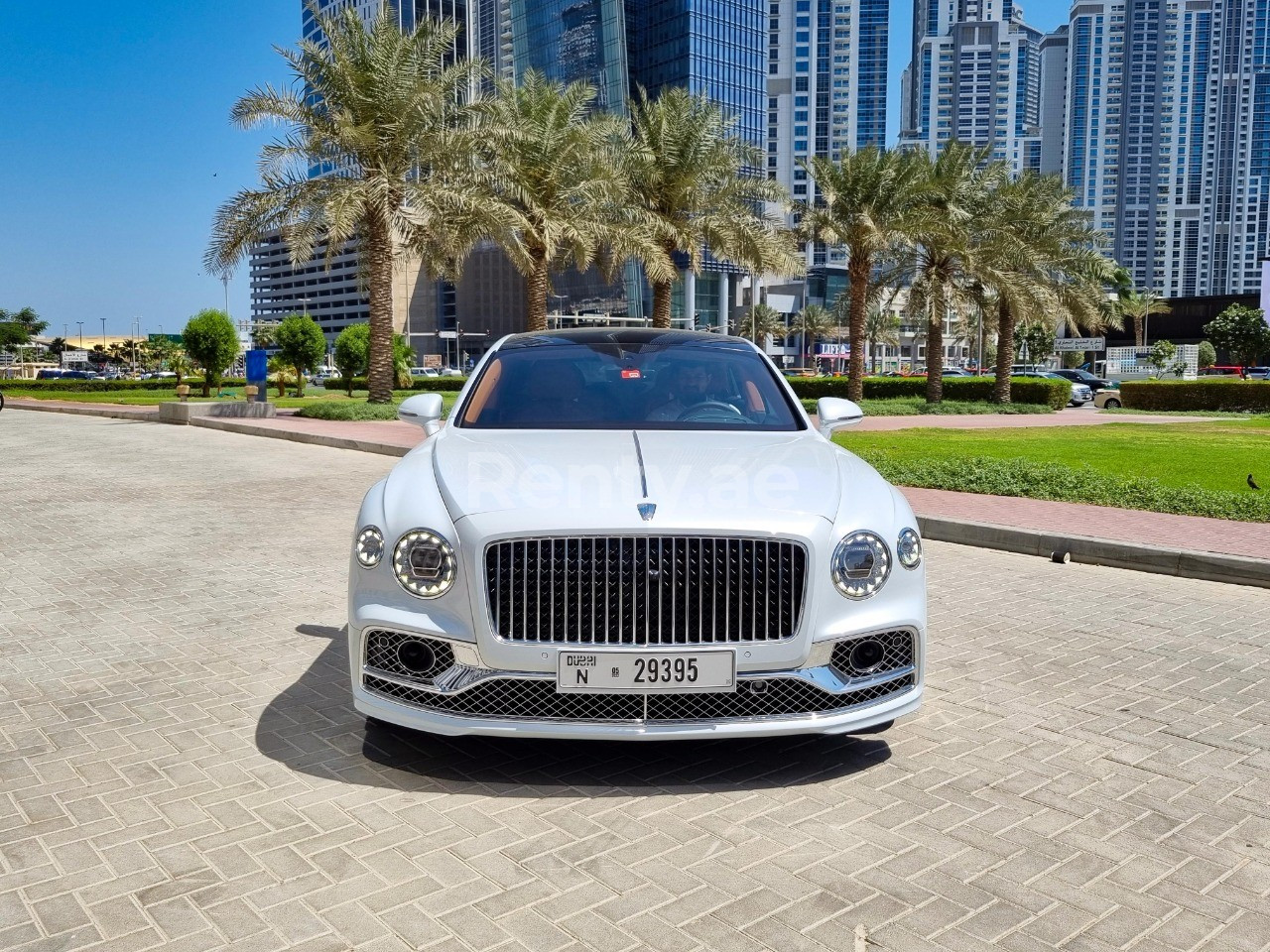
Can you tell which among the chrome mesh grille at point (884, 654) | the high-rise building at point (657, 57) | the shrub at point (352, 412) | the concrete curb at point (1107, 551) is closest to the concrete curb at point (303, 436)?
the shrub at point (352, 412)

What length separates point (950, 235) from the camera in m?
32.2

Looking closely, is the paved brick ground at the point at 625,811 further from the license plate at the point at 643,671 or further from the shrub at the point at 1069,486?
the shrub at the point at 1069,486

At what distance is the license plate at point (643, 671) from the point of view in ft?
11.8

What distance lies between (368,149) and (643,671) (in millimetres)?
24110

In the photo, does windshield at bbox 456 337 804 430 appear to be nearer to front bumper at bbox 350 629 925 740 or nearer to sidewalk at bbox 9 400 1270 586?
front bumper at bbox 350 629 925 740

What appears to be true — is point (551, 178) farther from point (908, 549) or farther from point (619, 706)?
point (619, 706)

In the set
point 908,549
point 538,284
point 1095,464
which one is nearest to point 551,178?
point 538,284

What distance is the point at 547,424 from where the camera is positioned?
193 inches

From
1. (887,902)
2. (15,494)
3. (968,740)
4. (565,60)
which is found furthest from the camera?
(565,60)

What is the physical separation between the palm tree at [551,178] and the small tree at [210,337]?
758 inches

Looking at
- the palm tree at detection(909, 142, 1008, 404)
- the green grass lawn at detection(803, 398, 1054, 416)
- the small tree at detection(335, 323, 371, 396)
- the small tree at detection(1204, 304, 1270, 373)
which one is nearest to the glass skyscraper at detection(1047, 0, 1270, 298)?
the small tree at detection(1204, 304, 1270, 373)

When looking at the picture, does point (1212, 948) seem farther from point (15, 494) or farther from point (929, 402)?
point (929, 402)

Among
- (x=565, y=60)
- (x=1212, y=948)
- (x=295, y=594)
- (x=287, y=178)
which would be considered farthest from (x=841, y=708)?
(x=565, y=60)

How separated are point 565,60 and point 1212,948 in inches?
4816
